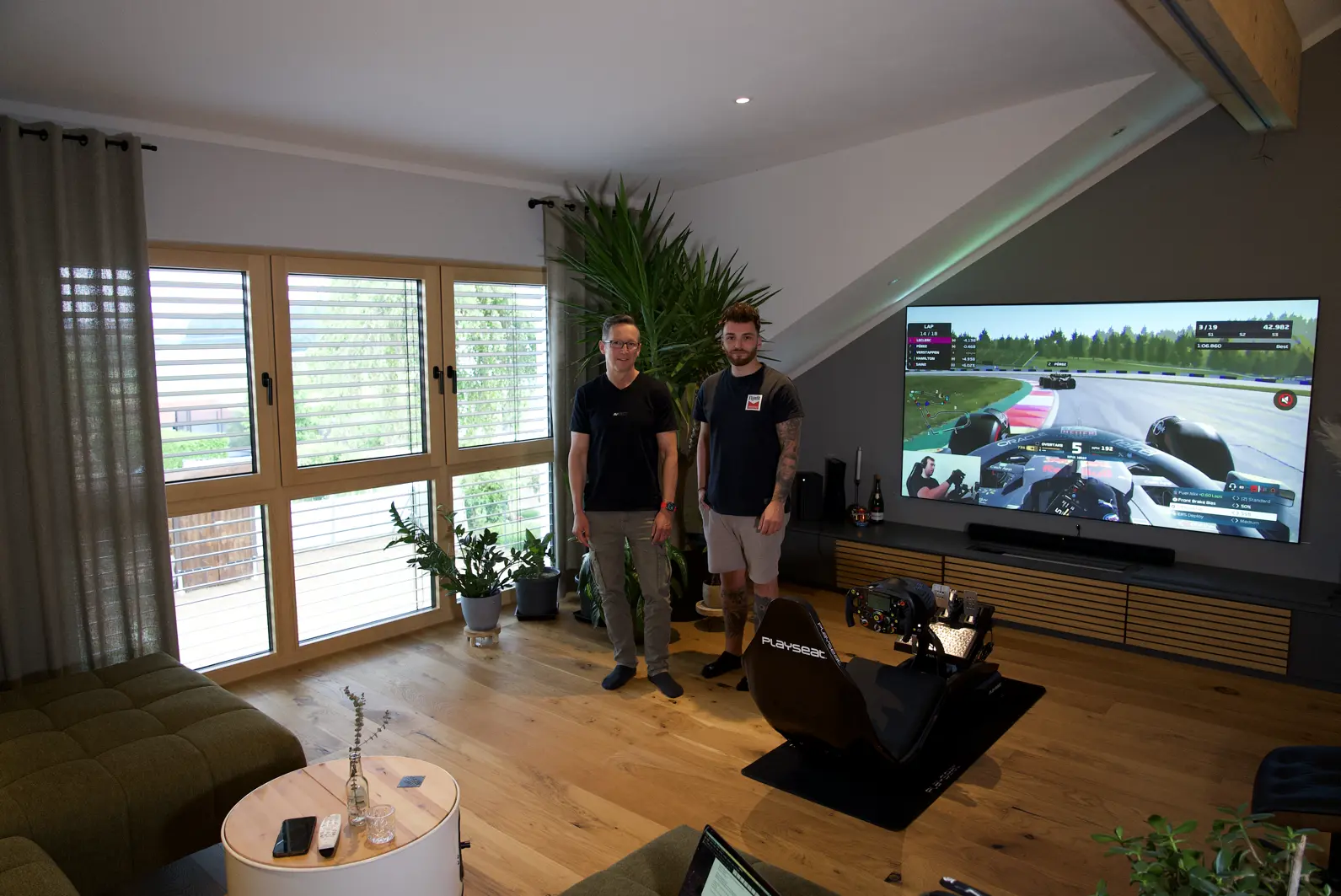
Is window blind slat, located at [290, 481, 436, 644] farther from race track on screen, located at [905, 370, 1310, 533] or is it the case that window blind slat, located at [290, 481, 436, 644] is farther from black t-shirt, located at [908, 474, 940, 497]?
race track on screen, located at [905, 370, 1310, 533]

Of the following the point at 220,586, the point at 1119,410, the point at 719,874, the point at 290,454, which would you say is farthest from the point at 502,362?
the point at 719,874

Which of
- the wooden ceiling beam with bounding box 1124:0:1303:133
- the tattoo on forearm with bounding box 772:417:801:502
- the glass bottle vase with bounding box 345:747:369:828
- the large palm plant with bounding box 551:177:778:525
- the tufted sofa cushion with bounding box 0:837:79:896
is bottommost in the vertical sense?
the tufted sofa cushion with bounding box 0:837:79:896

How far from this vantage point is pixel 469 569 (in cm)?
465

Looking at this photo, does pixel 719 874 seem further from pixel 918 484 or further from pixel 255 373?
pixel 918 484

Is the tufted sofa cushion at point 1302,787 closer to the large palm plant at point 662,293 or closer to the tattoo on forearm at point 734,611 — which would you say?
the tattoo on forearm at point 734,611

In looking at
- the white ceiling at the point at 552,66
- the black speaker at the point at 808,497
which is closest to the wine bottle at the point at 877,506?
the black speaker at the point at 808,497

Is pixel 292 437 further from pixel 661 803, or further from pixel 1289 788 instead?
pixel 1289 788

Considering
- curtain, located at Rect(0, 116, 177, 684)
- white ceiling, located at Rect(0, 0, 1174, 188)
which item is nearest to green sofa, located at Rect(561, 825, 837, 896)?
white ceiling, located at Rect(0, 0, 1174, 188)

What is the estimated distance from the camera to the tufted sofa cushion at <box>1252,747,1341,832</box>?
2.28 metres

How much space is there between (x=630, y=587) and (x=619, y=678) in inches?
27.0

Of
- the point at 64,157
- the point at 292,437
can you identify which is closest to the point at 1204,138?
the point at 292,437

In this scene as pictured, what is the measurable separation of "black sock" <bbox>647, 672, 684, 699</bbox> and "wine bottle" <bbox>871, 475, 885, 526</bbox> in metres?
2.04

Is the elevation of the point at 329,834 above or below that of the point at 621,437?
below

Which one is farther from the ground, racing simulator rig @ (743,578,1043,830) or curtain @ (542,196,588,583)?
curtain @ (542,196,588,583)
